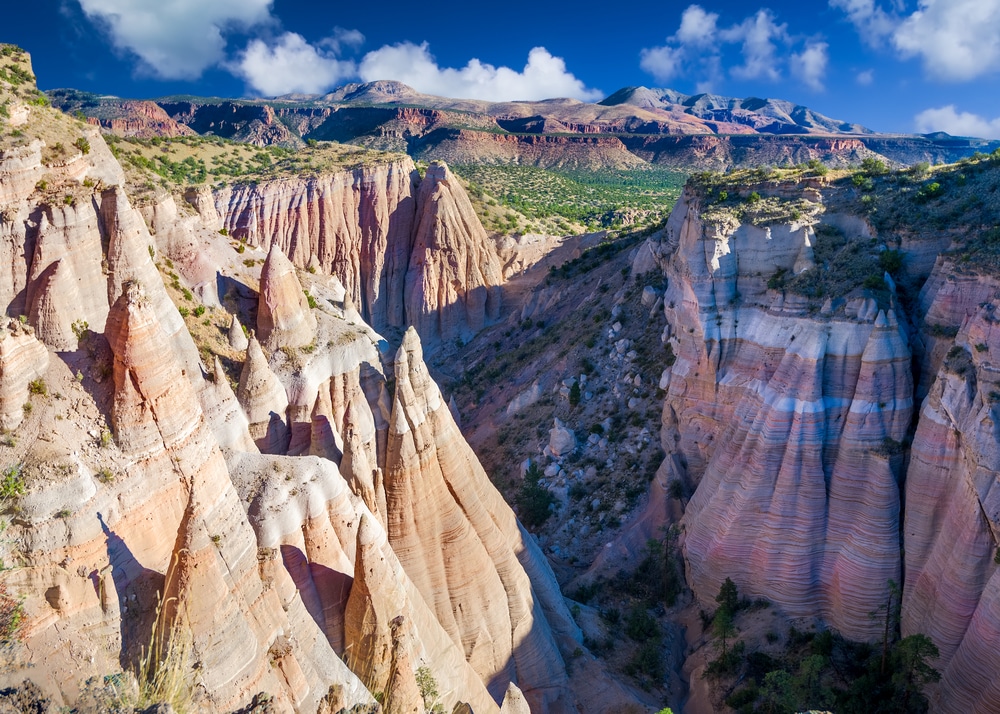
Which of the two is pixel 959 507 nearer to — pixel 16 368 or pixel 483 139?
pixel 16 368

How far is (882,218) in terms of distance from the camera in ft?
84.9

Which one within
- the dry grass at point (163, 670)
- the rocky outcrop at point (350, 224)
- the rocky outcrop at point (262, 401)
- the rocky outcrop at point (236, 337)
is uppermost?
the rocky outcrop at point (350, 224)

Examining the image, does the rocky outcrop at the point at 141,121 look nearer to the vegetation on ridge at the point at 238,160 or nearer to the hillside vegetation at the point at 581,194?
the hillside vegetation at the point at 581,194

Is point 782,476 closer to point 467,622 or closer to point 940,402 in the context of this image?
point 940,402

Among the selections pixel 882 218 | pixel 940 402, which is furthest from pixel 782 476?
pixel 882 218

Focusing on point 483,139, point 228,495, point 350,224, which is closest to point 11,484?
point 228,495

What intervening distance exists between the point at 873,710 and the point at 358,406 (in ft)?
58.1

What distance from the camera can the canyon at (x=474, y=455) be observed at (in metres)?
10.3

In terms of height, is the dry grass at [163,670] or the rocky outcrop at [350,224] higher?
the rocky outcrop at [350,224]

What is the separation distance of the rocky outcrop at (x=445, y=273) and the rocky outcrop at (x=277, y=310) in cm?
3934

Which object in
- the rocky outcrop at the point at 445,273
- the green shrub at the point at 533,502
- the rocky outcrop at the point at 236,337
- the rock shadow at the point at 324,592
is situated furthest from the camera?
the rocky outcrop at the point at 445,273

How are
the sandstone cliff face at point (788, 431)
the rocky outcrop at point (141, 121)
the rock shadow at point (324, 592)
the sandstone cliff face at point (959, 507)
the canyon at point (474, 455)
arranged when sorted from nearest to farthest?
the canyon at point (474, 455)
the rock shadow at point (324, 592)
the sandstone cliff face at point (959, 507)
the sandstone cliff face at point (788, 431)
the rocky outcrop at point (141, 121)

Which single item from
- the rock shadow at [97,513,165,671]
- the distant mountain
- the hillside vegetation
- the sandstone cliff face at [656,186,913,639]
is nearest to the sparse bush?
the rock shadow at [97,513,165,671]

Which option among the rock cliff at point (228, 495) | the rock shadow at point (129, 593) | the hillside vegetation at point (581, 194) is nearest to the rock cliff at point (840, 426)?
the rock cliff at point (228, 495)
